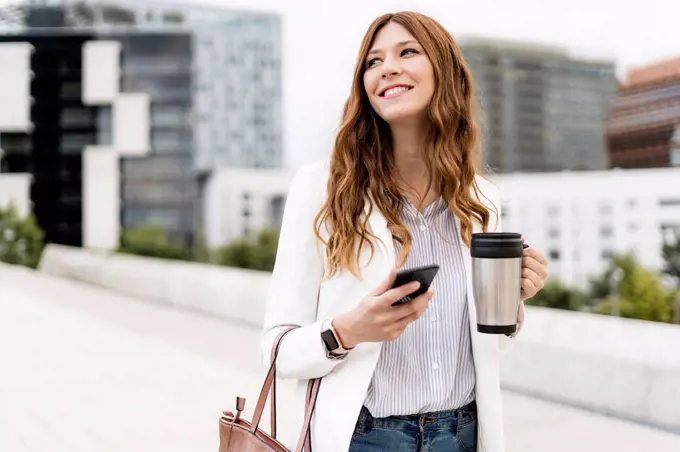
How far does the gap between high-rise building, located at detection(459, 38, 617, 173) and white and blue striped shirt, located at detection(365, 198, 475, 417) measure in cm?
6246

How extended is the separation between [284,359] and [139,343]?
5121mm

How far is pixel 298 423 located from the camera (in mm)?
1045

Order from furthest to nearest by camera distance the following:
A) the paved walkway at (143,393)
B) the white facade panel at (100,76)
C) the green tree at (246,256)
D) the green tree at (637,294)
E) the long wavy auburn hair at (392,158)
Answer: the white facade panel at (100,76) → the green tree at (246,256) → the green tree at (637,294) → the paved walkway at (143,393) → the long wavy auburn hair at (392,158)

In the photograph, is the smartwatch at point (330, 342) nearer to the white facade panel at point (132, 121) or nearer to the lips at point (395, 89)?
the lips at point (395, 89)

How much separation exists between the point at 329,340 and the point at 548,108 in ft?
217

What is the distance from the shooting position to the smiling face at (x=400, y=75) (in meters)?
1.06

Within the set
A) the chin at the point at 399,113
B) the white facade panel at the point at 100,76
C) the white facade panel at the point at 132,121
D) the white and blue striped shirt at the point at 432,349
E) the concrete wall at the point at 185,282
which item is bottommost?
the concrete wall at the point at 185,282

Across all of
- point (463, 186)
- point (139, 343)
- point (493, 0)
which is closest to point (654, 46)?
point (493, 0)

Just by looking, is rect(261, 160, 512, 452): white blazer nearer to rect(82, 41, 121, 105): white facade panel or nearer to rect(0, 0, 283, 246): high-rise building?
rect(0, 0, 283, 246): high-rise building

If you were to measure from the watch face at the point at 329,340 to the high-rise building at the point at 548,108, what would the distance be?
62645 mm

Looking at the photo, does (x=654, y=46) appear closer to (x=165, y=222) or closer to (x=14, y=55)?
(x=165, y=222)

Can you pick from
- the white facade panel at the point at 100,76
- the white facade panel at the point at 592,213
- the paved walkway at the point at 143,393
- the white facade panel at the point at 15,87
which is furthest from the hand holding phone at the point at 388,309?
the white facade panel at the point at 592,213

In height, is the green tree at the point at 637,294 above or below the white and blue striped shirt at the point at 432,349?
below

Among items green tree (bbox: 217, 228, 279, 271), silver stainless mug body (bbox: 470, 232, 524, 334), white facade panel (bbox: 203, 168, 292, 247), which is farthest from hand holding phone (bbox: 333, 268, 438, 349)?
white facade panel (bbox: 203, 168, 292, 247)
